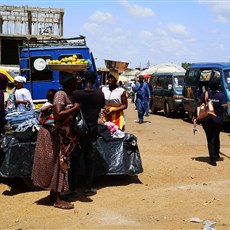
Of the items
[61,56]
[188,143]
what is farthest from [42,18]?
[188,143]

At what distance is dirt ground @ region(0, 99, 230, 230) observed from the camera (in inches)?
203

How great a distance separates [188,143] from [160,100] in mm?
9650

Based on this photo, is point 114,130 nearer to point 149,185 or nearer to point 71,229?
point 149,185

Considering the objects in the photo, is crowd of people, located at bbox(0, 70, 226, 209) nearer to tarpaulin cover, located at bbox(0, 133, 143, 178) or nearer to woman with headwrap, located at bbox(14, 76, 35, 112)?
tarpaulin cover, located at bbox(0, 133, 143, 178)

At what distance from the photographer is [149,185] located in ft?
22.7

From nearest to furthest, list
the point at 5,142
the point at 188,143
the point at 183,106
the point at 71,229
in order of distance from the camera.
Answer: the point at 71,229
the point at 5,142
the point at 188,143
the point at 183,106

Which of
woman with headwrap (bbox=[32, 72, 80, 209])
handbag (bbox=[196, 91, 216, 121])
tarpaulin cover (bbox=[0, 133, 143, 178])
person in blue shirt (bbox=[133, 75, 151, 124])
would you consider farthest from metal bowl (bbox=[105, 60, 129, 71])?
person in blue shirt (bbox=[133, 75, 151, 124])

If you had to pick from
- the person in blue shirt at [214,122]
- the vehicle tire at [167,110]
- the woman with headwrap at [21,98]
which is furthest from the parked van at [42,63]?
the vehicle tire at [167,110]

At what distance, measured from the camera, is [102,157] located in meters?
6.79

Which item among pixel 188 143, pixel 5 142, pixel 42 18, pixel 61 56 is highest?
pixel 42 18

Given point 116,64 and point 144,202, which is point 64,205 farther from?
point 116,64

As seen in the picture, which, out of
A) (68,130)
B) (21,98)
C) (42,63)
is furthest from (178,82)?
(68,130)

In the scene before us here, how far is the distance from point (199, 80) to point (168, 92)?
149 inches

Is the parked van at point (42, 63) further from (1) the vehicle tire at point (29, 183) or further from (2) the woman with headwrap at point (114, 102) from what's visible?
(1) the vehicle tire at point (29, 183)
